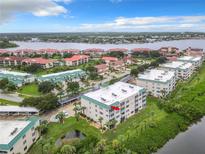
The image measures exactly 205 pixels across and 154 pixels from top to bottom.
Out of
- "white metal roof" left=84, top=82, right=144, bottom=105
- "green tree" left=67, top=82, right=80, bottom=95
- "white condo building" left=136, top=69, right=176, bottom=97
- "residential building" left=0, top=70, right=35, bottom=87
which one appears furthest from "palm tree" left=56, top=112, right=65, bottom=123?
"residential building" left=0, top=70, right=35, bottom=87

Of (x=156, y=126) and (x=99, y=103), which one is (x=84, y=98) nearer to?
(x=99, y=103)

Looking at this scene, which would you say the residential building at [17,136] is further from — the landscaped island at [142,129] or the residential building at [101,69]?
the residential building at [101,69]

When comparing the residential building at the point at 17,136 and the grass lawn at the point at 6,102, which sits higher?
the residential building at the point at 17,136

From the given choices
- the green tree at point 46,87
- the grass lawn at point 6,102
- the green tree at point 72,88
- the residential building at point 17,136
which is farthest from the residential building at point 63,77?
the residential building at point 17,136

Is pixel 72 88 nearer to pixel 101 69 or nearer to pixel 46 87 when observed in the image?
pixel 46 87

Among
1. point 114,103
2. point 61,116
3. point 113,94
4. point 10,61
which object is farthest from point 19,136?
point 10,61

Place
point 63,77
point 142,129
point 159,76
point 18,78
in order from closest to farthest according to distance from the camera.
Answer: point 142,129 < point 159,76 < point 18,78 < point 63,77
